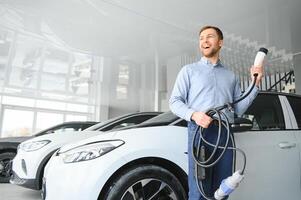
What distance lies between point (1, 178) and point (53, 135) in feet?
5.31

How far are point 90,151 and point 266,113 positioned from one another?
1411 mm

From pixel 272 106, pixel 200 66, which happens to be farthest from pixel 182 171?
pixel 272 106

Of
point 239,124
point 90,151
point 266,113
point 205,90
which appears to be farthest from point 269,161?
point 90,151

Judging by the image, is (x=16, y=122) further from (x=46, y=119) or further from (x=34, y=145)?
(x=34, y=145)

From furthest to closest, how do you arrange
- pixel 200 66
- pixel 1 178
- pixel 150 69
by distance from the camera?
pixel 150 69 < pixel 1 178 < pixel 200 66

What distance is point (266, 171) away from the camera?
213 cm

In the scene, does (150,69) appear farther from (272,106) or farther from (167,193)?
(167,193)

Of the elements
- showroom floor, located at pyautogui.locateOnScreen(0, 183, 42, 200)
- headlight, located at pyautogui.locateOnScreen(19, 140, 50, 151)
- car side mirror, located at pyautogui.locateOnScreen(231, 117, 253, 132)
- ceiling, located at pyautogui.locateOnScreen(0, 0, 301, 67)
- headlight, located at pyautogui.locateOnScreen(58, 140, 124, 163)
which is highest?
ceiling, located at pyautogui.locateOnScreen(0, 0, 301, 67)

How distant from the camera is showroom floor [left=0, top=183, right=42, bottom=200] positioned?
3.66 meters

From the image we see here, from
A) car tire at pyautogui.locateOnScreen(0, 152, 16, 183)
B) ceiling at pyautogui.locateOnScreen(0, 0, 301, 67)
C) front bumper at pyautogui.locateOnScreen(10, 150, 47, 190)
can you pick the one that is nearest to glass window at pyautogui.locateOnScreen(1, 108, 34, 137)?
ceiling at pyautogui.locateOnScreen(0, 0, 301, 67)

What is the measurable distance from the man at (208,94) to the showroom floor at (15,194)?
9.09 ft

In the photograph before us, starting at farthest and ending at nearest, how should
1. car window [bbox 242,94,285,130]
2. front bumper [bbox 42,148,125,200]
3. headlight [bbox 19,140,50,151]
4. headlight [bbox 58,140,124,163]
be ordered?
headlight [bbox 19,140,50,151] → car window [bbox 242,94,285,130] → headlight [bbox 58,140,124,163] → front bumper [bbox 42,148,125,200]

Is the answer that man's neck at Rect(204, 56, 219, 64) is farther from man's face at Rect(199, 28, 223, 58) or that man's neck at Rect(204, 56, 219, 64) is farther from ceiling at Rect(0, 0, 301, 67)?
ceiling at Rect(0, 0, 301, 67)

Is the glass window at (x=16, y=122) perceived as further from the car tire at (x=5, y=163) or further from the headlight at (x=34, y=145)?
the headlight at (x=34, y=145)
